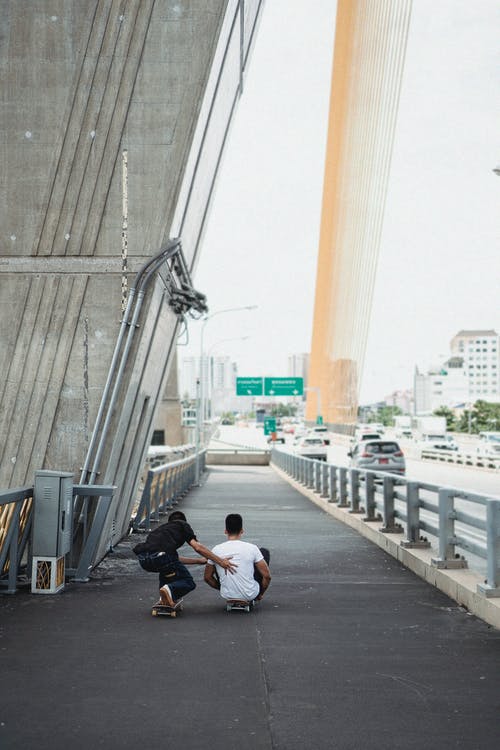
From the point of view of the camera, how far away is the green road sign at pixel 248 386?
6625 cm

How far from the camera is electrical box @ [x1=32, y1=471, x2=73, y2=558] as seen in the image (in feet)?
30.1

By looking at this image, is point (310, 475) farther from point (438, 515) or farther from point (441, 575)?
point (441, 575)

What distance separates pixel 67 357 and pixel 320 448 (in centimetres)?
4303

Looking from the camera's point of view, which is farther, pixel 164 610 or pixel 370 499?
pixel 370 499

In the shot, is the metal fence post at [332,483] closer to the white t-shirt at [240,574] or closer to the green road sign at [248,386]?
the white t-shirt at [240,574]

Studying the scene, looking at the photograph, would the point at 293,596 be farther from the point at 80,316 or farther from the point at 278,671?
the point at 80,316

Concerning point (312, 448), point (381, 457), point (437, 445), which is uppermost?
point (437, 445)

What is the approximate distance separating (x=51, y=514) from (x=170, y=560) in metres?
1.87

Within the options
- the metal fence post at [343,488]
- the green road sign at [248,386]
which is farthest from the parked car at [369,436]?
the metal fence post at [343,488]

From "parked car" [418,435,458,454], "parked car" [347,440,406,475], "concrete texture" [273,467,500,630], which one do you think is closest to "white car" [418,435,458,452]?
"parked car" [418,435,458,454]

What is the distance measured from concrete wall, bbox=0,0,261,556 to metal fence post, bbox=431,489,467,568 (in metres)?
3.93

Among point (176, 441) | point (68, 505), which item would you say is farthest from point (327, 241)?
point (68, 505)

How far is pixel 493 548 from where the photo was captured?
762cm

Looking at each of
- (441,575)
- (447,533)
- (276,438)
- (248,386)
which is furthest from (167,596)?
(276,438)
